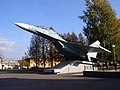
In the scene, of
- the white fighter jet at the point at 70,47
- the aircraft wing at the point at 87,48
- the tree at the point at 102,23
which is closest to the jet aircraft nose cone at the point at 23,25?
the white fighter jet at the point at 70,47

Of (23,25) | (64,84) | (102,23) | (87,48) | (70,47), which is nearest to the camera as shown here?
(64,84)

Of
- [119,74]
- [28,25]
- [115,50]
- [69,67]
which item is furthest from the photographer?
[115,50]

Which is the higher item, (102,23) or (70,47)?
(102,23)

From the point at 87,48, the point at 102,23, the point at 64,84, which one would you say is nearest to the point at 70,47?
the point at 87,48

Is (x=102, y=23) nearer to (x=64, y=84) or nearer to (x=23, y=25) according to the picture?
(x=23, y=25)

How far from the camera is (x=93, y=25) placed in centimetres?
5828

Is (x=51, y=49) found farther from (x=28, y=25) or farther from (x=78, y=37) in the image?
(x=28, y=25)

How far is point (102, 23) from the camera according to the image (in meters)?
58.3

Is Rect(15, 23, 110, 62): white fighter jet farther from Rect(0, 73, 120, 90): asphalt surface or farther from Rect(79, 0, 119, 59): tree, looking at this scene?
Rect(0, 73, 120, 90): asphalt surface

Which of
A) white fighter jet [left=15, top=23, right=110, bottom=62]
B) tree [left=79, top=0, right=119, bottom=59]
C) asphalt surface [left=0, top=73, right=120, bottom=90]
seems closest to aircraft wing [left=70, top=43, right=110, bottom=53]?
white fighter jet [left=15, top=23, right=110, bottom=62]

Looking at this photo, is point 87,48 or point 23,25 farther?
point 87,48

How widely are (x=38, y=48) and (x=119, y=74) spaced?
1742 inches

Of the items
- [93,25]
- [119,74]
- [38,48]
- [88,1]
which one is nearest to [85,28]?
[93,25]

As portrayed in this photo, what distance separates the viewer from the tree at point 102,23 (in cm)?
5762
